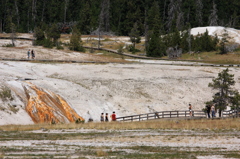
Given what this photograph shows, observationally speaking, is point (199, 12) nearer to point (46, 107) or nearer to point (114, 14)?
point (114, 14)

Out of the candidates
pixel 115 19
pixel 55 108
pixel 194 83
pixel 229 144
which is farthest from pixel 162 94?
pixel 115 19

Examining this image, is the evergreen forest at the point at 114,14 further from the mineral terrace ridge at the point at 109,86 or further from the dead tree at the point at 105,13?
the mineral terrace ridge at the point at 109,86

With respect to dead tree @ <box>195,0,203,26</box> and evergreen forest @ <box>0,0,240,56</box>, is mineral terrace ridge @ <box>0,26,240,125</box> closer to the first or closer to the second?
evergreen forest @ <box>0,0,240,56</box>

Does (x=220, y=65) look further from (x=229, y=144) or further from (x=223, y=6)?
(x=223, y=6)

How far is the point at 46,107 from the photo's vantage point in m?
39.8

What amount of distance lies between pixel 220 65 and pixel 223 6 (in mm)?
73727

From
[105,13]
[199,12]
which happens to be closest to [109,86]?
[105,13]

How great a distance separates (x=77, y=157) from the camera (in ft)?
63.7

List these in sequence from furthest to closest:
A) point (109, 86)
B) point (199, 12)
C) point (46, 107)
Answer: point (199, 12) → point (109, 86) → point (46, 107)

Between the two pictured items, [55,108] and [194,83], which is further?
[194,83]

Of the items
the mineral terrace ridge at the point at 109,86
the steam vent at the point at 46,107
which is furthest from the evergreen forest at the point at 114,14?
the steam vent at the point at 46,107

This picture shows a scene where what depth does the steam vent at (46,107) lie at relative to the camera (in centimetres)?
3894

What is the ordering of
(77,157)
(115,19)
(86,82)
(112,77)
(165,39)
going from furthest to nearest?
(115,19), (165,39), (112,77), (86,82), (77,157)

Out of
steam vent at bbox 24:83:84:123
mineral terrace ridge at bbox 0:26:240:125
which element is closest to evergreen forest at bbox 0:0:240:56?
mineral terrace ridge at bbox 0:26:240:125
